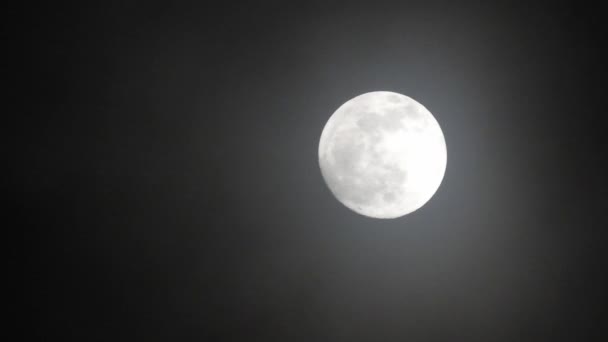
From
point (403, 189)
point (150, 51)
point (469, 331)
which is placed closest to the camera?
point (403, 189)

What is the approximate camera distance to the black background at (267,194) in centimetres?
306

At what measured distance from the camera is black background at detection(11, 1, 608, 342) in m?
3.06

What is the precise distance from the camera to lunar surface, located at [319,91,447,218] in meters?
2.48

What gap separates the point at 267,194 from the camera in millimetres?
3271

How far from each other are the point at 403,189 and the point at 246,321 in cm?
159

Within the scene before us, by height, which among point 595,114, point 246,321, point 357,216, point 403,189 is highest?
point 595,114

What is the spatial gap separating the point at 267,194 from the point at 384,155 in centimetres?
113

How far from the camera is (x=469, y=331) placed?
9.92 feet

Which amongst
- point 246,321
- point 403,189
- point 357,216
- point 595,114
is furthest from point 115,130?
point 595,114

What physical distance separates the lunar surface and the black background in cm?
54

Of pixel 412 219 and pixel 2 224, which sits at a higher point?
pixel 412 219

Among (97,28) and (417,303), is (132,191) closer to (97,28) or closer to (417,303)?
(97,28)

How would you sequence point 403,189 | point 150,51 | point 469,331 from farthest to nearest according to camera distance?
1. point 150,51
2. point 469,331
3. point 403,189

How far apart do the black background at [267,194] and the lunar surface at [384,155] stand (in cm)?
54
